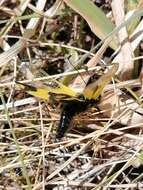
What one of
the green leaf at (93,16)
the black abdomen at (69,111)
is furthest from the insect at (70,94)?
the green leaf at (93,16)

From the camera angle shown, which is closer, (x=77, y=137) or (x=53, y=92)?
(x=53, y=92)

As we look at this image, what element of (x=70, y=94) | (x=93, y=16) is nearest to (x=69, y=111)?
(x=70, y=94)

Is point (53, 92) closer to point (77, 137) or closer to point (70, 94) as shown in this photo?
point (70, 94)

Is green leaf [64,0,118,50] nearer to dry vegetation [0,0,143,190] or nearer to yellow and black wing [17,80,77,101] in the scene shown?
dry vegetation [0,0,143,190]

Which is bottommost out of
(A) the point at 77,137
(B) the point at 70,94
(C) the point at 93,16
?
(A) the point at 77,137

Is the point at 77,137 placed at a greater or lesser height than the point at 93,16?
lesser

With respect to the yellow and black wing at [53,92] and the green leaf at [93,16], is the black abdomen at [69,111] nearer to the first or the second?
the yellow and black wing at [53,92]

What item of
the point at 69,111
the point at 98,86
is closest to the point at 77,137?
the point at 69,111

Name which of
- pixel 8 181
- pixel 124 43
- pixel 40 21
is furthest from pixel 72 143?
pixel 40 21

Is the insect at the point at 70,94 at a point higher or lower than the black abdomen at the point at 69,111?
higher

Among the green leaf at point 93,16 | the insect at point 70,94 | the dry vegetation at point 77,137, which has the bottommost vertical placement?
the dry vegetation at point 77,137
